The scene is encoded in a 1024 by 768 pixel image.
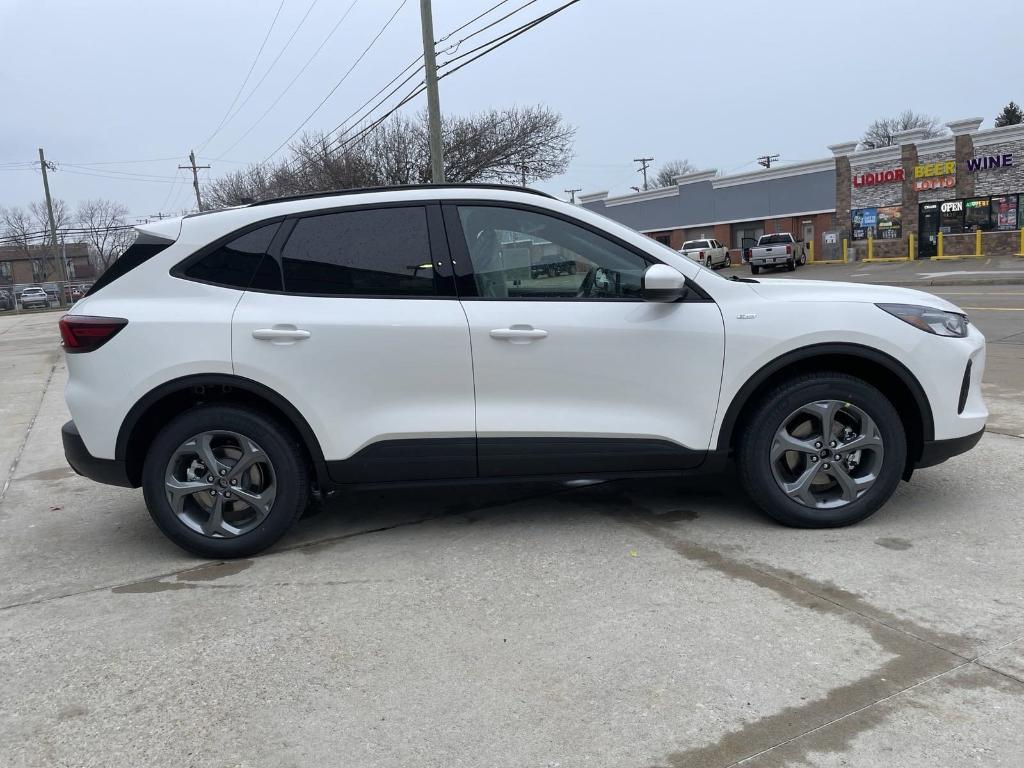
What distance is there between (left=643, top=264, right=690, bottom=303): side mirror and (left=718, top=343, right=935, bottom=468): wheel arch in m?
0.57

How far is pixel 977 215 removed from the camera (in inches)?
1468

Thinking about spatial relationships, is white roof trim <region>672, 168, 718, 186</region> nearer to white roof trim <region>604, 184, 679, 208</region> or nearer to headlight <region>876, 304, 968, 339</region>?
white roof trim <region>604, 184, 679, 208</region>

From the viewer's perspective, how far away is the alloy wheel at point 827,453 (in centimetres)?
398

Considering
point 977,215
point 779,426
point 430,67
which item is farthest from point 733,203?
point 779,426

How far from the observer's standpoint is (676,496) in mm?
4742

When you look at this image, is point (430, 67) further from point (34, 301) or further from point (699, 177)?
point (34, 301)

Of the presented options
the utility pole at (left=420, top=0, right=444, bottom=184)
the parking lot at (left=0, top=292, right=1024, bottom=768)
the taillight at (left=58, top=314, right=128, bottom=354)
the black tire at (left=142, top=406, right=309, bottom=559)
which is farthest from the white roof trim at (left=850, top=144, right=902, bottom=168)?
the taillight at (left=58, top=314, right=128, bottom=354)

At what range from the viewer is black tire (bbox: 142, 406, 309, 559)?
12.8 ft

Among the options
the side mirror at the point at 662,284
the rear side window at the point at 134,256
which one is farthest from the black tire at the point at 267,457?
the side mirror at the point at 662,284

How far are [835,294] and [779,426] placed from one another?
738 mm

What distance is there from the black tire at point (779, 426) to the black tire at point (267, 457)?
2.22 meters

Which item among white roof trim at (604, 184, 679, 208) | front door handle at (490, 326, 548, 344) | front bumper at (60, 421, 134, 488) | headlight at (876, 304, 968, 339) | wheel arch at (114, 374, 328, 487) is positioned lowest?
front bumper at (60, 421, 134, 488)

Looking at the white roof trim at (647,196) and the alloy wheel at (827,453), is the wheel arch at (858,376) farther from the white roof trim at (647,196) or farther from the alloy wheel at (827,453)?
the white roof trim at (647,196)

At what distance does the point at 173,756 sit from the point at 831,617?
2.36m
